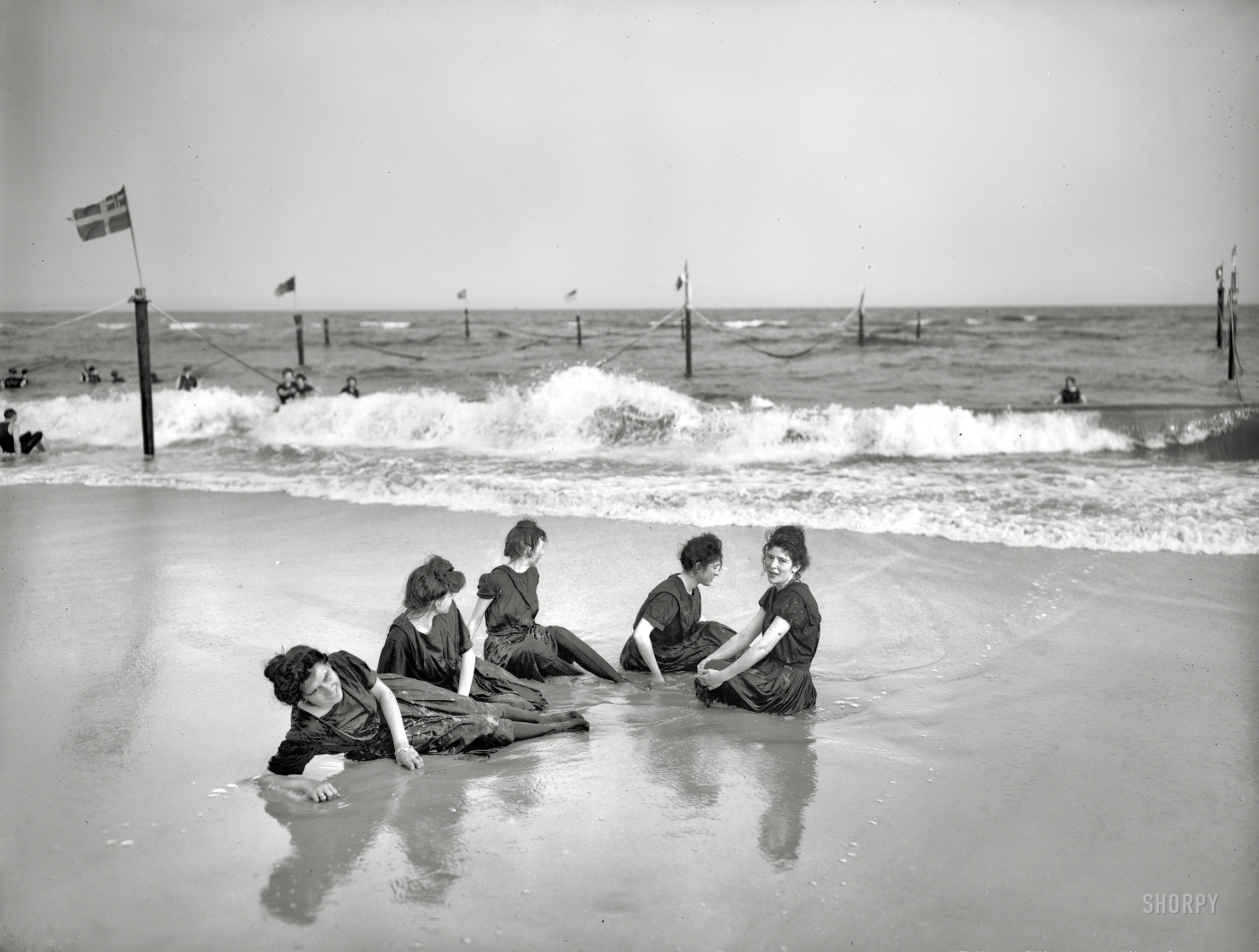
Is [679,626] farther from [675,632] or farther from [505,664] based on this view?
[505,664]

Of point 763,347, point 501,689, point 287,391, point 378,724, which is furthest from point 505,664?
point 763,347

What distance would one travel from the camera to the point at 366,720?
337 centimetres

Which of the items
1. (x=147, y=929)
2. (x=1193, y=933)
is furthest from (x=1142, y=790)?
(x=147, y=929)

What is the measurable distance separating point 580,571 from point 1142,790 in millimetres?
3739

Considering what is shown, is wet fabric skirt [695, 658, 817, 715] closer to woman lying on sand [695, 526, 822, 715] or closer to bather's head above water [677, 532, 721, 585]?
woman lying on sand [695, 526, 822, 715]

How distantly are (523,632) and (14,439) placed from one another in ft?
31.9

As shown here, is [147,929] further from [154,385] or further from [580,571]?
[154,385]

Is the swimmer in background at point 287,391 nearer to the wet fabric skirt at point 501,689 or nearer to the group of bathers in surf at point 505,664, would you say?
the group of bathers in surf at point 505,664

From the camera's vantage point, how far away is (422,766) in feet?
11.0

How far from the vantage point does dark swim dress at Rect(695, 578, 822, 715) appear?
3961 millimetres

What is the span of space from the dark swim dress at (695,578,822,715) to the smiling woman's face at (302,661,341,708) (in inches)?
63.0

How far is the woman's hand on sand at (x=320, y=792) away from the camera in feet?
10.0

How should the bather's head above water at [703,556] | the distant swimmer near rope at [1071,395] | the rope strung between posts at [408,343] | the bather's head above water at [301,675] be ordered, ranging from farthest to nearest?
the rope strung between posts at [408,343] < the distant swimmer near rope at [1071,395] < the bather's head above water at [703,556] < the bather's head above water at [301,675]

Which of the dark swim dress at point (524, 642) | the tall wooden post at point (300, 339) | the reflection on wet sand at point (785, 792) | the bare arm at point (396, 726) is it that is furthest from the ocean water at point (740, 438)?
the bare arm at point (396, 726)
